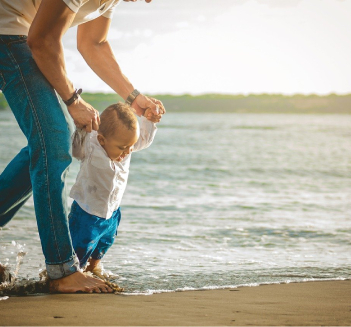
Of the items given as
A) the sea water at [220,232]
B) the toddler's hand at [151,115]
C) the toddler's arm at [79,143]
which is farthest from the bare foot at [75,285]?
the toddler's hand at [151,115]

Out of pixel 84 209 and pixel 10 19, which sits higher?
pixel 10 19

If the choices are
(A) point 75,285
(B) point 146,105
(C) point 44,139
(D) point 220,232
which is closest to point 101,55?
(B) point 146,105

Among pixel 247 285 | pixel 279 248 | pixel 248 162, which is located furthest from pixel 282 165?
pixel 247 285

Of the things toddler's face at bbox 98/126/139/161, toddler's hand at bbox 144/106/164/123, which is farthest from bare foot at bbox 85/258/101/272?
toddler's hand at bbox 144/106/164/123

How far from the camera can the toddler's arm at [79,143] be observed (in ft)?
10.2

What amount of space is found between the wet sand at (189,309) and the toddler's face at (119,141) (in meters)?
0.82

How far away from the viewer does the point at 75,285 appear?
9.68ft

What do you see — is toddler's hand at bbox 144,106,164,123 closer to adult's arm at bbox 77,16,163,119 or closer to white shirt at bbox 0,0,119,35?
adult's arm at bbox 77,16,163,119

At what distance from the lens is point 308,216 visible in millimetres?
6469

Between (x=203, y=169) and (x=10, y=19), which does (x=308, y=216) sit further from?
(x=203, y=169)

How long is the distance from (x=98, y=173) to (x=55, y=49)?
79cm

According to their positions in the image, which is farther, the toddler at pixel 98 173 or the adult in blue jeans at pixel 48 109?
the toddler at pixel 98 173

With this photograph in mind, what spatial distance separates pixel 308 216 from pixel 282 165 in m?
7.98

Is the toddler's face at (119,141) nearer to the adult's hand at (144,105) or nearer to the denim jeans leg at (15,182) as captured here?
the adult's hand at (144,105)
